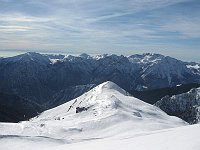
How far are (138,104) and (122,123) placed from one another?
3747 cm

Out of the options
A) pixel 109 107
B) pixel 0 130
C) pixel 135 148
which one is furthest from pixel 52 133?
pixel 135 148

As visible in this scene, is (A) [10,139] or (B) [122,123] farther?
(B) [122,123]

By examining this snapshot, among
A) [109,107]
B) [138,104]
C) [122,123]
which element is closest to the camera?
[122,123]

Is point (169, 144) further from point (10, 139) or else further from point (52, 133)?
point (52, 133)

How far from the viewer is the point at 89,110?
91.1 m

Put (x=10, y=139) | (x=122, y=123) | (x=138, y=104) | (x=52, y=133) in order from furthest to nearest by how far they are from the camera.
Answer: (x=138, y=104), (x=122, y=123), (x=52, y=133), (x=10, y=139)

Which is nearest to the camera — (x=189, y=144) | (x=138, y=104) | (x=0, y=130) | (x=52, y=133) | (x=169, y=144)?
(x=189, y=144)

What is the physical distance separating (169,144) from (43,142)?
72.5ft

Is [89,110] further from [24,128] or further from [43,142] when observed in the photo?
[43,142]

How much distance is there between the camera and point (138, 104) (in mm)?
98938

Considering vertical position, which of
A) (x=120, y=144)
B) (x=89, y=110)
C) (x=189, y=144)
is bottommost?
(x=89, y=110)

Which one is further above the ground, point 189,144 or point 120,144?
point 189,144

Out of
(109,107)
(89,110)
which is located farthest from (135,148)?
(89,110)

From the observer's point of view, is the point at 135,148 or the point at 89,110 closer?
the point at 135,148
